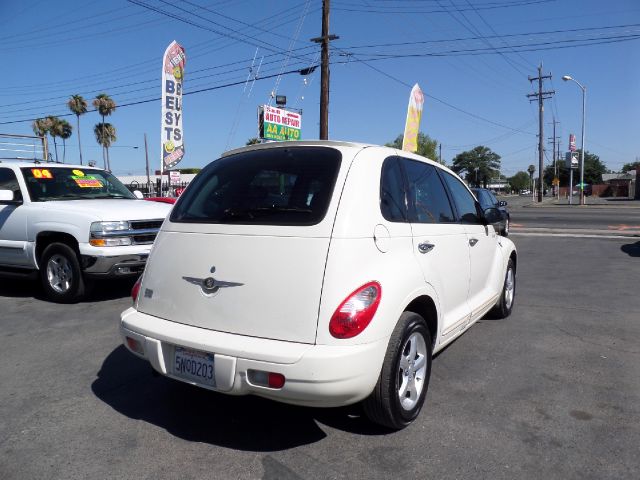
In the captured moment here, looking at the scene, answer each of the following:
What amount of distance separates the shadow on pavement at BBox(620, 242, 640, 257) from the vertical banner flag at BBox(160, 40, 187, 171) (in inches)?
472

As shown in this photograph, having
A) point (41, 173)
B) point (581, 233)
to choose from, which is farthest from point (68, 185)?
point (581, 233)

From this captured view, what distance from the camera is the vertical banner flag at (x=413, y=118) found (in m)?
19.8

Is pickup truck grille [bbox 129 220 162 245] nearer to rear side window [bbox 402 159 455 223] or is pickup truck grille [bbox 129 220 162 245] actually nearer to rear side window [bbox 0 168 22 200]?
rear side window [bbox 0 168 22 200]

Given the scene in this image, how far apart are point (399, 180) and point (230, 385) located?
5.67 ft

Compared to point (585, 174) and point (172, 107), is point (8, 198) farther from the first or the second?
point (585, 174)

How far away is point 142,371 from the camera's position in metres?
4.18

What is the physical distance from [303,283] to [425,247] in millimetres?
1046

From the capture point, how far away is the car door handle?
3386mm

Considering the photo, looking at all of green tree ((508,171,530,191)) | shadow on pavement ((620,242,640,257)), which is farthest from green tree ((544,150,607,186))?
shadow on pavement ((620,242,640,257))

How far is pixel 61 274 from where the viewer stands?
6.55 metres

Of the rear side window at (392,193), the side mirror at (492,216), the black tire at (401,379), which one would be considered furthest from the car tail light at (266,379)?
the side mirror at (492,216)

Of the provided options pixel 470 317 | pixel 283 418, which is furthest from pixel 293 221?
pixel 470 317

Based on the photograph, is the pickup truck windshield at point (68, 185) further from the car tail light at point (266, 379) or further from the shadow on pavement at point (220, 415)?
the car tail light at point (266, 379)

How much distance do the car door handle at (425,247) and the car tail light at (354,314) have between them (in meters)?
0.72
